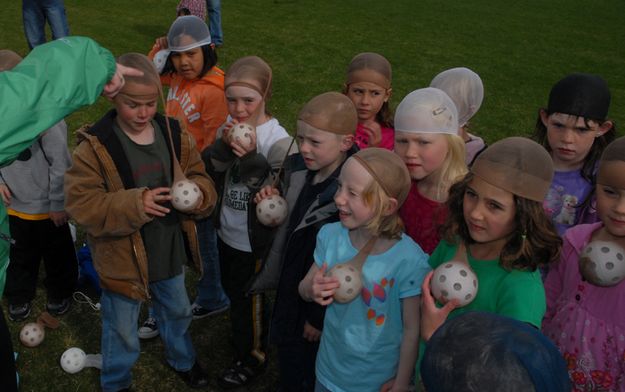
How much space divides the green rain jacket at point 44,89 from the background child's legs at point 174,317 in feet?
3.83

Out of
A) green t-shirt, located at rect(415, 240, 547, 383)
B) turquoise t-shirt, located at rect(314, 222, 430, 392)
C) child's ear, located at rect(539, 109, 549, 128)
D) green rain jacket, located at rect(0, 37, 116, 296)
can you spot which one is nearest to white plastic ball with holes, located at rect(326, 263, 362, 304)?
turquoise t-shirt, located at rect(314, 222, 430, 392)

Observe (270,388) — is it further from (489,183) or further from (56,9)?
(56,9)

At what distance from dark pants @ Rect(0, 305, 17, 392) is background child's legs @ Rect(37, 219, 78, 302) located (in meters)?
1.47

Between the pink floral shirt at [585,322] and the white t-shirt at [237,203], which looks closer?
the pink floral shirt at [585,322]

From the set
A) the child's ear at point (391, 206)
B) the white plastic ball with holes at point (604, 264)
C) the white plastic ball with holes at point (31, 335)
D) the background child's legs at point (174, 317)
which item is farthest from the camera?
the white plastic ball with holes at point (31, 335)

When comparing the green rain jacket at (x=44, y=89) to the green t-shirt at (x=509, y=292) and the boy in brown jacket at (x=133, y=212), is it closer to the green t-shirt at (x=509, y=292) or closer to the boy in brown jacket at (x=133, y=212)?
the boy in brown jacket at (x=133, y=212)

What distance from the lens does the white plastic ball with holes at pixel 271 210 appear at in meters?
3.03

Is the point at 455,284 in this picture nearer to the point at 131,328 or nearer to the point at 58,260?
the point at 131,328

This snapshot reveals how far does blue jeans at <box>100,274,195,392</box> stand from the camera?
11.0 feet

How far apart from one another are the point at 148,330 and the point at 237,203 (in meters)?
1.32

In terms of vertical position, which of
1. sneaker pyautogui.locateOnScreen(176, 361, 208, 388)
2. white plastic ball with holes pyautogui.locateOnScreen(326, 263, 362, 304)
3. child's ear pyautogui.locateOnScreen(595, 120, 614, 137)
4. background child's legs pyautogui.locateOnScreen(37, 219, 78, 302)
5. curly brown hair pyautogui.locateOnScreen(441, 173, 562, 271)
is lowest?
sneaker pyautogui.locateOnScreen(176, 361, 208, 388)

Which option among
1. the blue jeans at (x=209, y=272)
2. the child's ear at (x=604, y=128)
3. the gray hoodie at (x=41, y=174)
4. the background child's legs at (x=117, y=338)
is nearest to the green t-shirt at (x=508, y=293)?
the child's ear at (x=604, y=128)

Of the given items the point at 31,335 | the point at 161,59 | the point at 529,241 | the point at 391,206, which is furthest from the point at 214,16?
the point at 529,241

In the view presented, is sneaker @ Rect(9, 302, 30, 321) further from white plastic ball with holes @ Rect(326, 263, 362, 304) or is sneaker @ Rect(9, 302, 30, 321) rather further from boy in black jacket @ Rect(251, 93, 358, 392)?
white plastic ball with holes @ Rect(326, 263, 362, 304)
